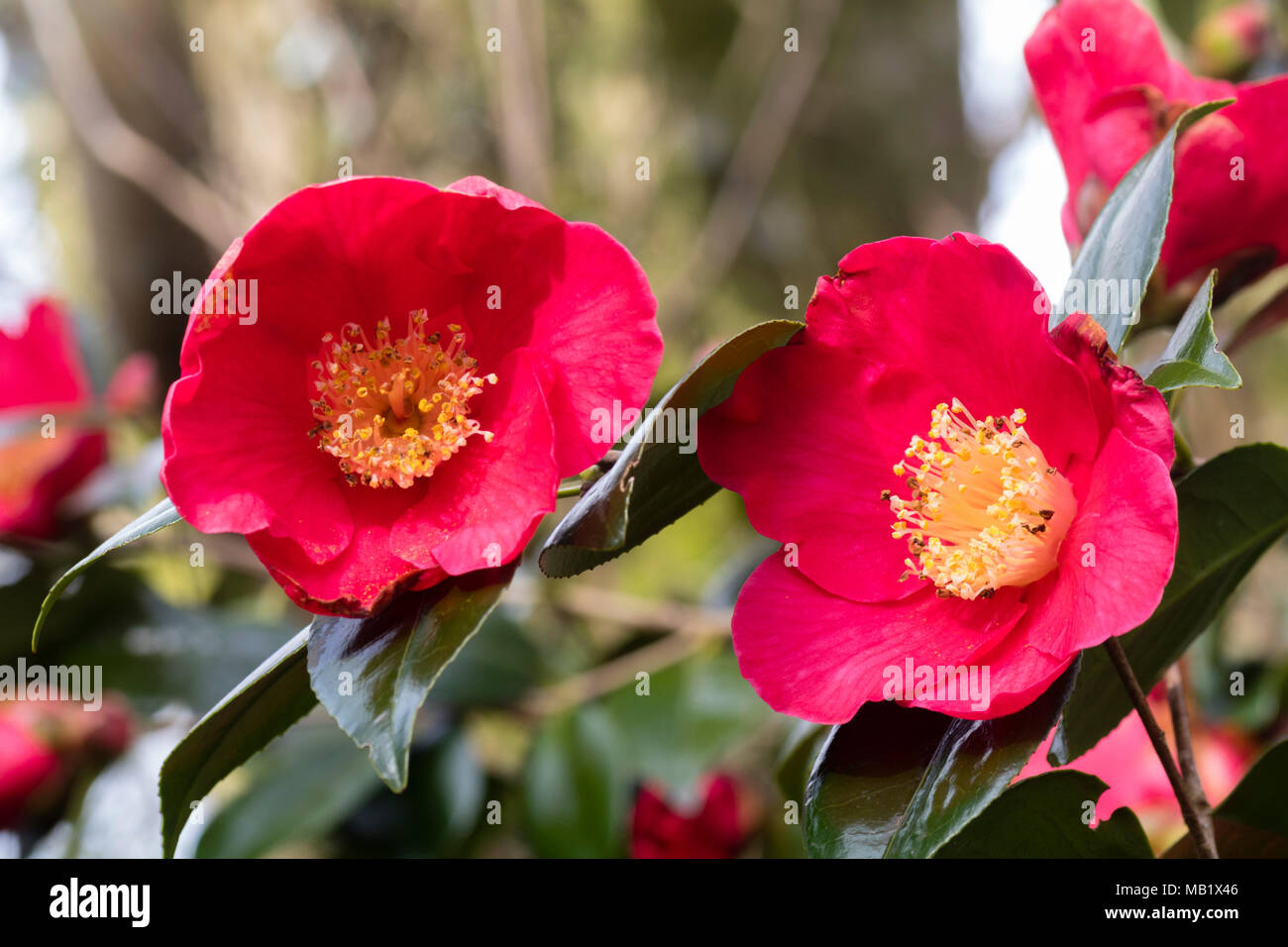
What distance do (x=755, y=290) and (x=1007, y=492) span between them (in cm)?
220

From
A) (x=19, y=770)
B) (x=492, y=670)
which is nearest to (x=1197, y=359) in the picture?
(x=492, y=670)

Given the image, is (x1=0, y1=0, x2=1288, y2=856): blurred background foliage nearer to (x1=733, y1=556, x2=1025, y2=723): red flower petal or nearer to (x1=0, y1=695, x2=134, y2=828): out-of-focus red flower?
(x1=0, y1=695, x2=134, y2=828): out-of-focus red flower

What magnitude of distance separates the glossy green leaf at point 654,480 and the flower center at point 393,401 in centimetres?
8

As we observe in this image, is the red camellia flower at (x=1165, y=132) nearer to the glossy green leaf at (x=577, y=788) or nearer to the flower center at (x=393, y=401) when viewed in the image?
the flower center at (x=393, y=401)

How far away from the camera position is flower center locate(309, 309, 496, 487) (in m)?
0.52

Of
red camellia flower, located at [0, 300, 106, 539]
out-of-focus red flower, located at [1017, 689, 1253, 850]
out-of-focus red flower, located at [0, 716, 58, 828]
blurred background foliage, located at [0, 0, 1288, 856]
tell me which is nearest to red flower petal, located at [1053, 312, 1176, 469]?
blurred background foliage, located at [0, 0, 1288, 856]

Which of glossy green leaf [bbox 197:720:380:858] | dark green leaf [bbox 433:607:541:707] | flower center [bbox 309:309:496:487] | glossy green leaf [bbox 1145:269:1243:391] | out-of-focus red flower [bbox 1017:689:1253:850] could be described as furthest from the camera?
dark green leaf [bbox 433:607:541:707]

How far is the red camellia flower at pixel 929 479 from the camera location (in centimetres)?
45

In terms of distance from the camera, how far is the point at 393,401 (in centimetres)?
55

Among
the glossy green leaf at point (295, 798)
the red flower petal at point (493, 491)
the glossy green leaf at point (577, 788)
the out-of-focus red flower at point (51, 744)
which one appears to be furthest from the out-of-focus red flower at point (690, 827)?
the red flower petal at point (493, 491)

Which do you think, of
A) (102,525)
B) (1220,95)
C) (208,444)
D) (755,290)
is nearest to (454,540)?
(208,444)

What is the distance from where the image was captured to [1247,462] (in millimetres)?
539

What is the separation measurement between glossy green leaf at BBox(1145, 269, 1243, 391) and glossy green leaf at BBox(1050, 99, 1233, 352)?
0.03 m
